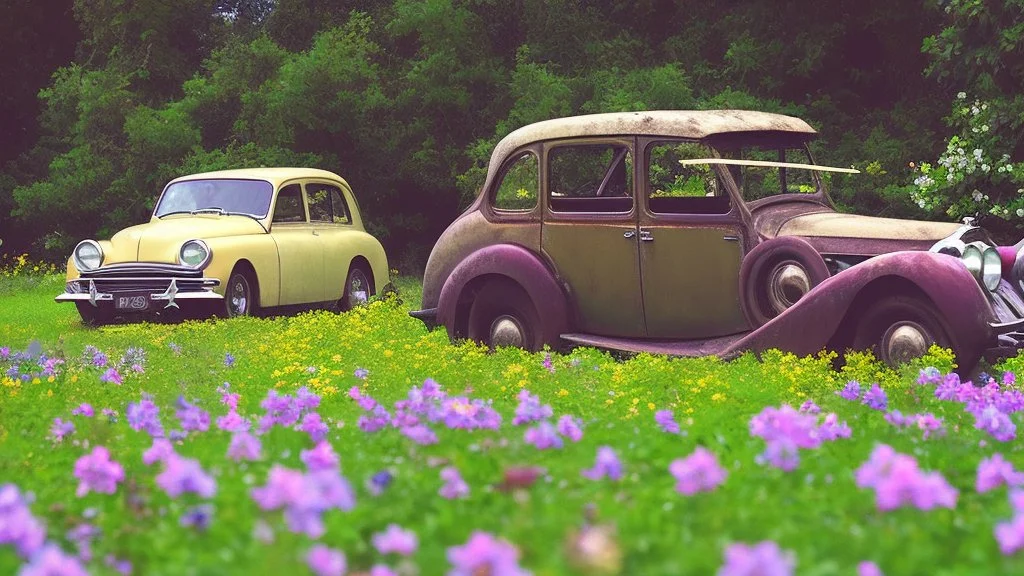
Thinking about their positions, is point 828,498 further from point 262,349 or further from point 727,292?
point 262,349

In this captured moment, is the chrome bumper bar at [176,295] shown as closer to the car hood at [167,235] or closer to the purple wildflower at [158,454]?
the car hood at [167,235]

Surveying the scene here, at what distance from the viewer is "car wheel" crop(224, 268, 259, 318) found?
13.3m

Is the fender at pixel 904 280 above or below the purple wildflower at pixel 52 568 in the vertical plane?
below

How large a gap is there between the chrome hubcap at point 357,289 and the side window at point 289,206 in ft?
3.44

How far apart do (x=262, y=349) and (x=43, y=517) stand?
6602 millimetres

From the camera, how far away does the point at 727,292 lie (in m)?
8.43

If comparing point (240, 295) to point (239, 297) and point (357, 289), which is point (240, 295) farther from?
point (357, 289)

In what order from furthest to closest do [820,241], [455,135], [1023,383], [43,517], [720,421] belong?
[455,135] < [820,241] < [1023,383] < [720,421] < [43,517]

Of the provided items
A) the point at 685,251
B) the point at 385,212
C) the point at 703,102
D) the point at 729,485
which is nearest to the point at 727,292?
the point at 685,251

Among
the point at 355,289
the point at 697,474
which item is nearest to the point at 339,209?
the point at 355,289

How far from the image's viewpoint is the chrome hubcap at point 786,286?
7.98m

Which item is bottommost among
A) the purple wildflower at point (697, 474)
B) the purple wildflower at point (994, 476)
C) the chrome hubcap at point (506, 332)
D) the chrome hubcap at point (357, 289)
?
the chrome hubcap at point (357, 289)

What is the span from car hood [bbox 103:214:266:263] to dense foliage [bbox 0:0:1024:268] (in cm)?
679

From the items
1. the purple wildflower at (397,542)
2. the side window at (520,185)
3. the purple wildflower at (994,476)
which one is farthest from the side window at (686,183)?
the purple wildflower at (397,542)
